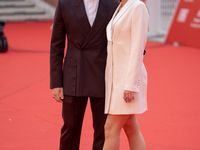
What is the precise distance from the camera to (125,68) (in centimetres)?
210

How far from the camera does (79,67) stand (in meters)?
2.32

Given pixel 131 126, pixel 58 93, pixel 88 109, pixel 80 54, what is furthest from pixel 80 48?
pixel 88 109

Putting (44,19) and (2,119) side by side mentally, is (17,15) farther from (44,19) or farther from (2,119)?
(2,119)

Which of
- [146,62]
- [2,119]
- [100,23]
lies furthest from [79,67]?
[146,62]

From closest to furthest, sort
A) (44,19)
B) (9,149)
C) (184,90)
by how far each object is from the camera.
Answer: (9,149) → (184,90) → (44,19)

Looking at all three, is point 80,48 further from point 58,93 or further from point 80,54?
point 58,93

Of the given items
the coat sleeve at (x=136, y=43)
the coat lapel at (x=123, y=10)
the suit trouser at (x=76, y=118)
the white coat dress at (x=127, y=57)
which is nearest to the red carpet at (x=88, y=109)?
the suit trouser at (x=76, y=118)

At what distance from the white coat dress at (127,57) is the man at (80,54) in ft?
0.45

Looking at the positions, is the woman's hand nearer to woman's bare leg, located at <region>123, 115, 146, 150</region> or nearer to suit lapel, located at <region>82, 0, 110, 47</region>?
woman's bare leg, located at <region>123, 115, 146, 150</region>

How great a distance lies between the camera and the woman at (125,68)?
6.63 ft

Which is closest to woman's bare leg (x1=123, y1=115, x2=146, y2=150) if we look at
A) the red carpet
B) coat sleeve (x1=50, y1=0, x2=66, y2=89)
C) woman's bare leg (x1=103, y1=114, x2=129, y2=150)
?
woman's bare leg (x1=103, y1=114, x2=129, y2=150)

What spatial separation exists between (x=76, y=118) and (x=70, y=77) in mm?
311

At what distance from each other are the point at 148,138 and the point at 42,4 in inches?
574

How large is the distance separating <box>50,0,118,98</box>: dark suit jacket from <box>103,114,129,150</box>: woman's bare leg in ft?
0.72
